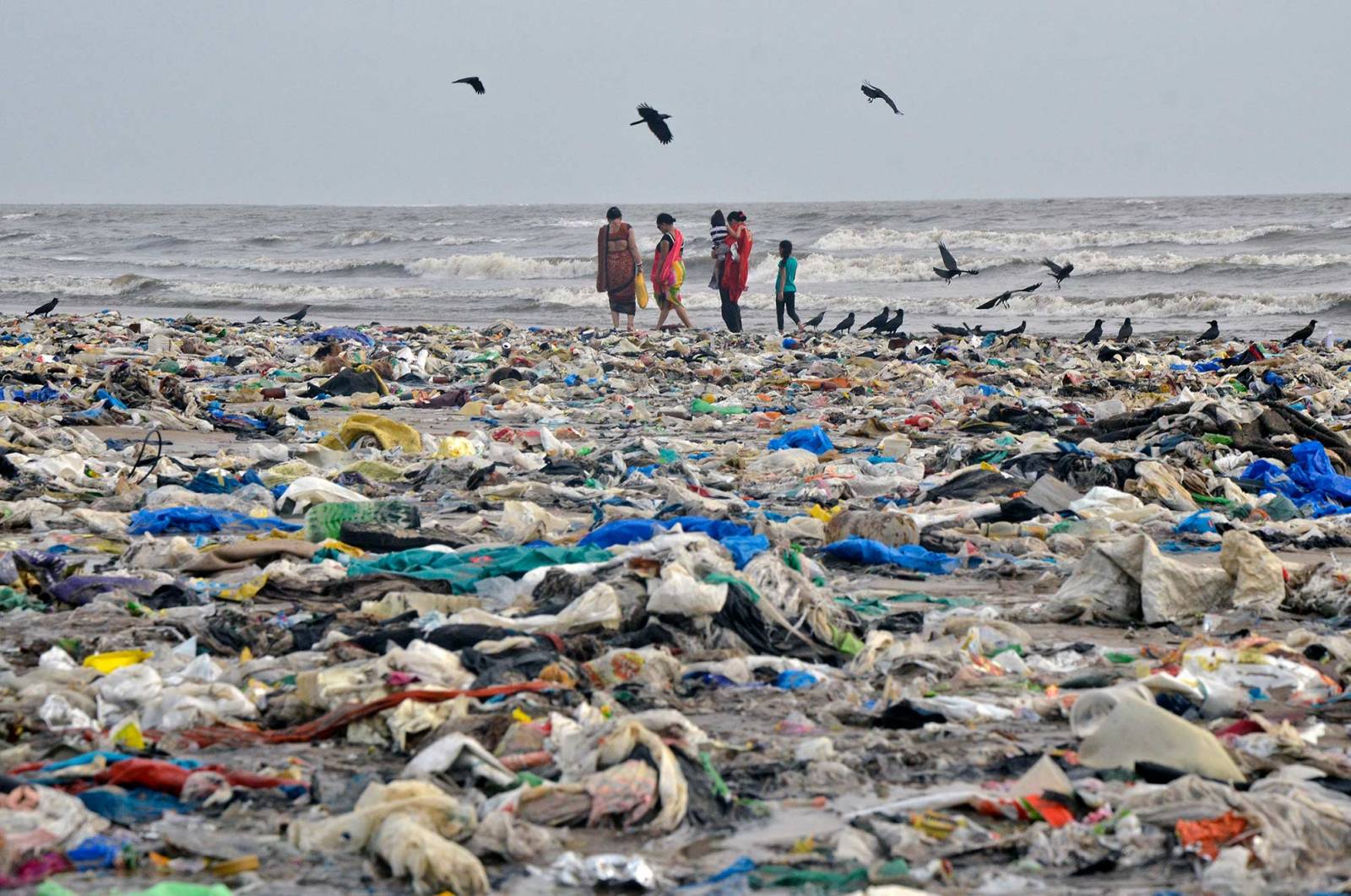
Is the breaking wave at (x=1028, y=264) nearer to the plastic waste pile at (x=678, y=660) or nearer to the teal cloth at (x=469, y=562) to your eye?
the plastic waste pile at (x=678, y=660)

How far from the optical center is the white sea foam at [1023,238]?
3284cm

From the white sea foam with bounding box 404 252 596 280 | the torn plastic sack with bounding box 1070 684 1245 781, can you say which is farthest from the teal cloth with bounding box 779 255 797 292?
the white sea foam with bounding box 404 252 596 280

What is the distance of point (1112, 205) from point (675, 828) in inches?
1870

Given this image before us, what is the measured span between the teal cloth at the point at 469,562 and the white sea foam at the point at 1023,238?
28.8m

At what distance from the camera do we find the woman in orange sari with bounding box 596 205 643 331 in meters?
16.9

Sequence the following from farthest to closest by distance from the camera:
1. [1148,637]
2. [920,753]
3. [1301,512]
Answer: [1301,512] < [1148,637] < [920,753]

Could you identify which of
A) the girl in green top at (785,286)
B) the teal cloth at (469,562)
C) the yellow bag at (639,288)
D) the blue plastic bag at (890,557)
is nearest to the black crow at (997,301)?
the girl in green top at (785,286)

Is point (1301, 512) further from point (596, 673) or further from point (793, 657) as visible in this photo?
point (596, 673)

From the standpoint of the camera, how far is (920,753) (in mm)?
3168

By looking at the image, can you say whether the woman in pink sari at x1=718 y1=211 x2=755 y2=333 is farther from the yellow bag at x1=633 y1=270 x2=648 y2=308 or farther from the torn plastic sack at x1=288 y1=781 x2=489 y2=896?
the torn plastic sack at x1=288 y1=781 x2=489 y2=896

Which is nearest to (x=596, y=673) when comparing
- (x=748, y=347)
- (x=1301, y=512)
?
(x=1301, y=512)

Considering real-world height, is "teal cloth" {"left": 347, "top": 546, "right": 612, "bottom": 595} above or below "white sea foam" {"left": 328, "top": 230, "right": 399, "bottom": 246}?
below

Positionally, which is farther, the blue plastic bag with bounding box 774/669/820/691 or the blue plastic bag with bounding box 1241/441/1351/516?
the blue plastic bag with bounding box 1241/441/1351/516

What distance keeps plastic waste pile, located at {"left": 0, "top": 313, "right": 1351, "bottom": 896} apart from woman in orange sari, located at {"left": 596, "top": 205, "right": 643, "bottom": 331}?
8632 millimetres
